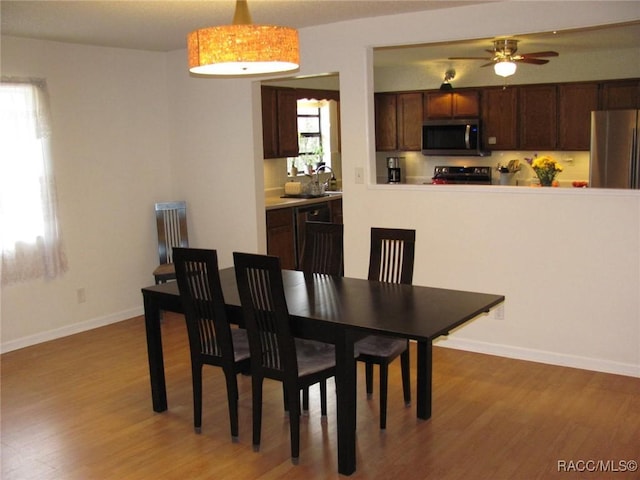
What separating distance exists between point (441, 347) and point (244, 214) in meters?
2.10

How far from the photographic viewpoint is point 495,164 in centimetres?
828

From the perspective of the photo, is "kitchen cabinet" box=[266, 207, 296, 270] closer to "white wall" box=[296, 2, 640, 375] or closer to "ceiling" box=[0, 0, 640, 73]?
"white wall" box=[296, 2, 640, 375]

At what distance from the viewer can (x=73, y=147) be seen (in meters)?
5.62

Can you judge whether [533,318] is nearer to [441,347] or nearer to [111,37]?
[441,347]

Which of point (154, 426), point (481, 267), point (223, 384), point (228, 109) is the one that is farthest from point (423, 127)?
point (154, 426)

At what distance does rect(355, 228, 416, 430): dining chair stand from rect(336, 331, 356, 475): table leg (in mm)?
476

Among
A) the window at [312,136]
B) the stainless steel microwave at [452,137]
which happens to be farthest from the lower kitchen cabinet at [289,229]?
the stainless steel microwave at [452,137]

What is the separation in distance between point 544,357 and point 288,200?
328cm

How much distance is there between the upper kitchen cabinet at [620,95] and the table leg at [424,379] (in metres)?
4.78

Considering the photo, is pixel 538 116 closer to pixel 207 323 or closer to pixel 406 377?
pixel 406 377

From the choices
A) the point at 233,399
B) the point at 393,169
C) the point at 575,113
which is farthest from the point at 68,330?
the point at 575,113

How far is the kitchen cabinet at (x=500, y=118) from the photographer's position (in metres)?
7.88

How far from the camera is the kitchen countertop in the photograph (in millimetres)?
6592

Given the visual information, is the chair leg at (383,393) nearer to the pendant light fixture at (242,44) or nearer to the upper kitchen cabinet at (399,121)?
the pendant light fixture at (242,44)
